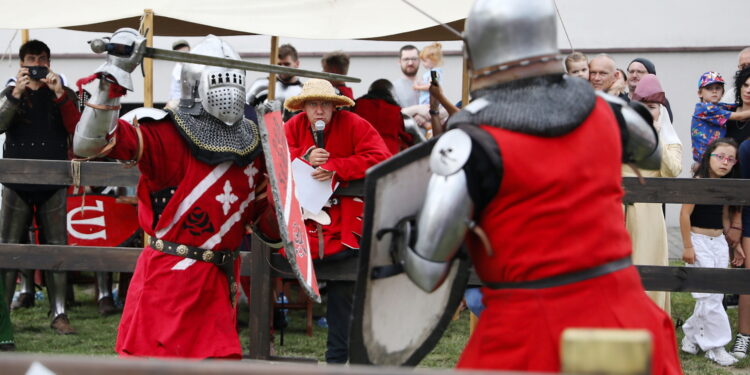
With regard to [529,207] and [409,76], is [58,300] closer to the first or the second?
[409,76]

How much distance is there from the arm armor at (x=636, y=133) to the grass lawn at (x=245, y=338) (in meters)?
2.95

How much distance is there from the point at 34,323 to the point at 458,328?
10.4 feet

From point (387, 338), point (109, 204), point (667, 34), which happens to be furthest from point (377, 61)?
point (387, 338)

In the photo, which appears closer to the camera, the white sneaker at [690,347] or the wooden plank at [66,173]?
the wooden plank at [66,173]

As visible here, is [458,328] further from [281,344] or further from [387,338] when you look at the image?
[387,338]

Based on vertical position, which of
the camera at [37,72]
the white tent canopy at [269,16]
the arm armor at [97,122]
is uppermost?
the white tent canopy at [269,16]

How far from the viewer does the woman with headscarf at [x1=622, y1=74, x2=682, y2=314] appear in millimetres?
5852

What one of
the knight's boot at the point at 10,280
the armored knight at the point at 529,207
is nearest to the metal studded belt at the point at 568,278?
the armored knight at the point at 529,207

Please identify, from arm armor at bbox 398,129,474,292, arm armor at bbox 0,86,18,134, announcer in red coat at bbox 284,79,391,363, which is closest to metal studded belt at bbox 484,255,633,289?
arm armor at bbox 398,129,474,292

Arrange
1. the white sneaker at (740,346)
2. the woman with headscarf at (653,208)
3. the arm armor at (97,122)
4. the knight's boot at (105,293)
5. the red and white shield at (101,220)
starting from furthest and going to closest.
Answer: the knight's boot at (105,293), the red and white shield at (101,220), the white sneaker at (740,346), the woman with headscarf at (653,208), the arm armor at (97,122)

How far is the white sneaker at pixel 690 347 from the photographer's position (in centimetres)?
636

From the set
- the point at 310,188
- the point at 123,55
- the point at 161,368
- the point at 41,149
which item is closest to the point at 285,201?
the point at 123,55

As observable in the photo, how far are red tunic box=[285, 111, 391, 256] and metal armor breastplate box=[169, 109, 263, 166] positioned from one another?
1.34 meters

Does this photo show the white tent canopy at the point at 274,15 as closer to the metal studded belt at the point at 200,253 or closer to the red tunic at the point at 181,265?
the red tunic at the point at 181,265
